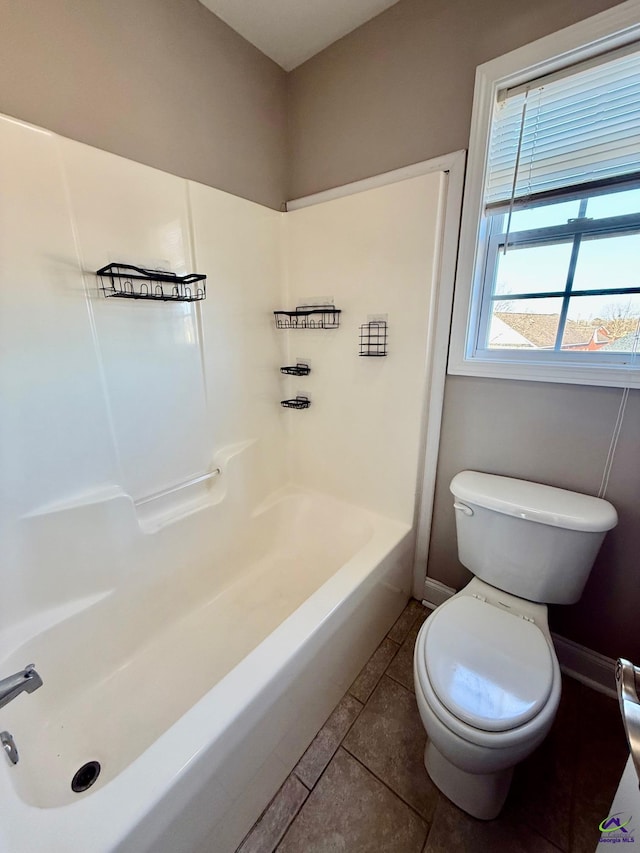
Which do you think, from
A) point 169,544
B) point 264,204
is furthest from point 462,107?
point 169,544

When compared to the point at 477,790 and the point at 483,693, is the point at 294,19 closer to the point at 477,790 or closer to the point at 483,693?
the point at 483,693

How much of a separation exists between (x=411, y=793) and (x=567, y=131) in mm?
2210

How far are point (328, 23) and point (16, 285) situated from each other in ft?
5.25

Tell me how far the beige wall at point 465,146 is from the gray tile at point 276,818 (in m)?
1.02

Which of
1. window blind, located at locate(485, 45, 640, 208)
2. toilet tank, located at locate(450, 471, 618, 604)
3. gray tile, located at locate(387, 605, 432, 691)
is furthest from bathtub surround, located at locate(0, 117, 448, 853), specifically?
toilet tank, located at locate(450, 471, 618, 604)

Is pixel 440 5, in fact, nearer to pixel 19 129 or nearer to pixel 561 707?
pixel 19 129

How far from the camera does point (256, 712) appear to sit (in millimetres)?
896

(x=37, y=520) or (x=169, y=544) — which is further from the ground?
(x=37, y=520)

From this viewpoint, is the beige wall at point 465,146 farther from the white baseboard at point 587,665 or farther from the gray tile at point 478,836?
the gray tile at point 478,836

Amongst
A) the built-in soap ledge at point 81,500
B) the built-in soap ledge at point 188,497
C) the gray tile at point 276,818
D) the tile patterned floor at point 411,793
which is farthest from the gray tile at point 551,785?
the built-in soap ledge at point 81,500

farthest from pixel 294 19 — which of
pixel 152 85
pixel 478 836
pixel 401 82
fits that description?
pixel 478 836

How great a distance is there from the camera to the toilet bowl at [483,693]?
86 centimetres

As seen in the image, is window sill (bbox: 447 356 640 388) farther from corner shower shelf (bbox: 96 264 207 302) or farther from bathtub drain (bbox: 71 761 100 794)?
bathtub drain (bbox: 71 761 100 794)

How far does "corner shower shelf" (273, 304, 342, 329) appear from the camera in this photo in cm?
168
